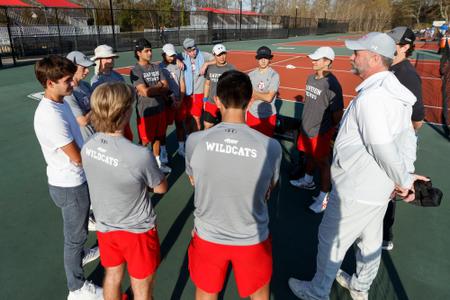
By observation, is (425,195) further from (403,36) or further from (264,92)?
(264,92)

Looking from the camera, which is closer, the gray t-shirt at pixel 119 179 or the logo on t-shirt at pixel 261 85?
the gray t-shirt at pixel 119 179

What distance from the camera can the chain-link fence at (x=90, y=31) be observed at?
20734mm

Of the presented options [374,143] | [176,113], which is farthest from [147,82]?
[374,143]

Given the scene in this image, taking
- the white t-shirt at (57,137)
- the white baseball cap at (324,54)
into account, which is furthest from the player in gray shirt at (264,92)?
the white t-shirt at (57,137)

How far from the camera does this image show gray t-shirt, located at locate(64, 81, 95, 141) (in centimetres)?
309

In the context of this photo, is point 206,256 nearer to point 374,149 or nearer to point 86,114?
point 374,149

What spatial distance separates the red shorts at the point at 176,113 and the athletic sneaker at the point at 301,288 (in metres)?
3.92

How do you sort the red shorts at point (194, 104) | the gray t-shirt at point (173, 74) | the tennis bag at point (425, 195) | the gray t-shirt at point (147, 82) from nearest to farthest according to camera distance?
the tennis bag at point (425, 195) < the gray t-shirt at point (147, 82) < the gray t-shirt at point (173, 74) < the red shorts at point (194, 104)

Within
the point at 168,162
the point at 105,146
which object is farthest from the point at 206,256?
the point at 168,162

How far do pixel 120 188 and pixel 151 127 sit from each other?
3.38m

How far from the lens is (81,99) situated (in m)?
3.42

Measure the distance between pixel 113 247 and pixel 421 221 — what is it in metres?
4.13

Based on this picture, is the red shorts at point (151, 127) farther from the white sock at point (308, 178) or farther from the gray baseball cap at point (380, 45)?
the gray baseball cap at point (380, 45)

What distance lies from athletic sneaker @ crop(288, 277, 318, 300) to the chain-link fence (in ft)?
64.4
